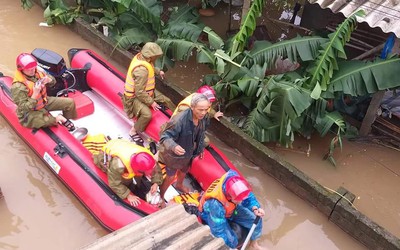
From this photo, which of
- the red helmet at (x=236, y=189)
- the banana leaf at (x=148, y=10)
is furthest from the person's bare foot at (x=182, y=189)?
the banana leaf at (x=148, y=10)

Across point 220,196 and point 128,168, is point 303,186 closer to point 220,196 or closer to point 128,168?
point 220,196

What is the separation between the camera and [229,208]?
13.0 ft

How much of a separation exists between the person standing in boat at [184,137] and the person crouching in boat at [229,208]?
603 mm

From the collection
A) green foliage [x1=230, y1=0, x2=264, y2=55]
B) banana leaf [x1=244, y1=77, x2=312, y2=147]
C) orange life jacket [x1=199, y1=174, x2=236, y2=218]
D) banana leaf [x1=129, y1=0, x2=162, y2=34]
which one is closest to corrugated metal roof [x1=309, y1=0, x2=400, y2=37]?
green foliage [x1=230, y1=0, x2=264, y2=55]

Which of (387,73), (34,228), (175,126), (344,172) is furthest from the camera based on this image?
(344,172)

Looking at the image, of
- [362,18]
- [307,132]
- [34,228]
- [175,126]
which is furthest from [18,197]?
[362,18]

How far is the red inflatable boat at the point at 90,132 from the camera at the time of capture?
458 centimetres

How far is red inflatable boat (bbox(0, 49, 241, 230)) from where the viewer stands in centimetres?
458

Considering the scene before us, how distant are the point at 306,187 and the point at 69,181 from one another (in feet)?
9.57

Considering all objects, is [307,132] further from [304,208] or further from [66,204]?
[66,204]

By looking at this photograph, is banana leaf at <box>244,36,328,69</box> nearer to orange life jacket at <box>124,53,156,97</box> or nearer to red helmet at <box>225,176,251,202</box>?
orange life jacket at <box>124,53,156,97</box>

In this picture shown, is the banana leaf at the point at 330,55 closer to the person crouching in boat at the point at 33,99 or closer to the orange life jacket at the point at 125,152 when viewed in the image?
the orange life jacket at the point at 125,152

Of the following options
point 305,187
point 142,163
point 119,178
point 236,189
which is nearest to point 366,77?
point 305,187

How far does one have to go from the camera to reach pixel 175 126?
4.31m
